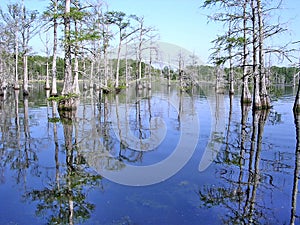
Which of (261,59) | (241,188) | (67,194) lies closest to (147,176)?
(67,194)

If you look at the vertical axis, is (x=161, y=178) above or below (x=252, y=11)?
below

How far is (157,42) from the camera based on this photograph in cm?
5266

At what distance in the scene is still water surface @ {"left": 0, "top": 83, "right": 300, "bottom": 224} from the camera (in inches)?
175

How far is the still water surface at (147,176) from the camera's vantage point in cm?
446

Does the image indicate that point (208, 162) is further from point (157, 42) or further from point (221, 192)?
point (157, 42)

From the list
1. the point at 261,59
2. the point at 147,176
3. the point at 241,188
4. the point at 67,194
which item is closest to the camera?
the point at 67,194

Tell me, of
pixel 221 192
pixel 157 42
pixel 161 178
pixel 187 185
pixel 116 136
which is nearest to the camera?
pixel 221 192

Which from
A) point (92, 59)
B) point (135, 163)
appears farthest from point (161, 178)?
point (92, 59)

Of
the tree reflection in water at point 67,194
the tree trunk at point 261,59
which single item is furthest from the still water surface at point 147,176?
the tree trunk at point 261,59

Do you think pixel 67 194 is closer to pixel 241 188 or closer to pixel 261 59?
pixel 241 188

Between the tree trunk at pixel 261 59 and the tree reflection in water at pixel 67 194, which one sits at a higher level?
the tree trunk at pixel 261 59

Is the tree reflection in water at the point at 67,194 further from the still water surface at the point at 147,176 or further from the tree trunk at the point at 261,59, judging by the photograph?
the tree trunk at the point at 261,59

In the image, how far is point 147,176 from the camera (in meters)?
6.29

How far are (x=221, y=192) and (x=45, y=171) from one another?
3706mm
